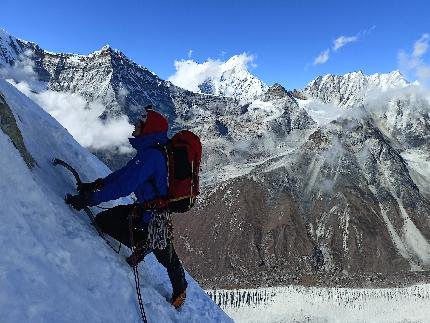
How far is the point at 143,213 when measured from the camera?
421 inches

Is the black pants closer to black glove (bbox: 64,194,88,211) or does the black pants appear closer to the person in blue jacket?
the person in blue jacket

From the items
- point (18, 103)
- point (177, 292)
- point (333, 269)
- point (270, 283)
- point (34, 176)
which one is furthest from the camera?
point (333, 269)

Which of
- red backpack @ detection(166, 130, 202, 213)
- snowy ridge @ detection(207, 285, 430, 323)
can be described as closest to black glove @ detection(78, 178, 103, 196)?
red backpack @ detection(166, 130, 202, 213)

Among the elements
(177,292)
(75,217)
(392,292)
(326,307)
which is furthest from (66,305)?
(392,292)

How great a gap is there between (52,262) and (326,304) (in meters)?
147

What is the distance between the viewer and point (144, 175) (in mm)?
9977

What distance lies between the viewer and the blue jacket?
995cm

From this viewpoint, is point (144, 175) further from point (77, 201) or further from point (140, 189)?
point (77, 201)

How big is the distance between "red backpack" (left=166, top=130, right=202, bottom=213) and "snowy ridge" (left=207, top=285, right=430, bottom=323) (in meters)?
135

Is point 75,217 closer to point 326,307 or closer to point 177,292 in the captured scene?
point 177,292

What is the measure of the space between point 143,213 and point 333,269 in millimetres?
199110

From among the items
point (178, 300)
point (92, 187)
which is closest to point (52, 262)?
point (92, 187)

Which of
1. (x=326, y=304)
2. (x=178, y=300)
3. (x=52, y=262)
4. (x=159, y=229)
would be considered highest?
(x=326, y=304)

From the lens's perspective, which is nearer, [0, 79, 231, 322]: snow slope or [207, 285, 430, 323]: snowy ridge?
[0, 79, 231, 322]: snow slope
